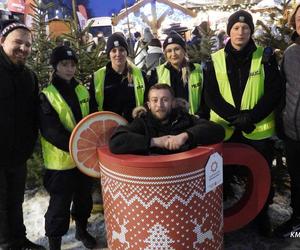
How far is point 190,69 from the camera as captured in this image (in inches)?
161

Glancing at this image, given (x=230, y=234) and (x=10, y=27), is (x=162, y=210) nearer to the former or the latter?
(x=230, y=234)

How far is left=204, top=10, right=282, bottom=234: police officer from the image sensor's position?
3.68m

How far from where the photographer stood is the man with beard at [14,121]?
11.7ft

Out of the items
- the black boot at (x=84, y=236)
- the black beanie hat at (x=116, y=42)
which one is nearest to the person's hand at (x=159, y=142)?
the black beanie hat at (x=116, y=42)

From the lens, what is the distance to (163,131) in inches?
130

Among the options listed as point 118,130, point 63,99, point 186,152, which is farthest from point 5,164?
point 186,152

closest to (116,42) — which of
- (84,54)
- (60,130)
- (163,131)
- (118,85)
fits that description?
(118,85)

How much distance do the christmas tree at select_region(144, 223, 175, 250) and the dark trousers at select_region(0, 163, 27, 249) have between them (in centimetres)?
165

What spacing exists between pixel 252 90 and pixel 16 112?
2.32m

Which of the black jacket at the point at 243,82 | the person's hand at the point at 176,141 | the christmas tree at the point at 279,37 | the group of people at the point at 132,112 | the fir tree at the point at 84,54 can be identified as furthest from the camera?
the fir tree at the point at 84,54

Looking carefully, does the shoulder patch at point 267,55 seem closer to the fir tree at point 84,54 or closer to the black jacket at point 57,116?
the black jacket at point 57,116

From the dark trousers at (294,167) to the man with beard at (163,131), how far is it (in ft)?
3.13

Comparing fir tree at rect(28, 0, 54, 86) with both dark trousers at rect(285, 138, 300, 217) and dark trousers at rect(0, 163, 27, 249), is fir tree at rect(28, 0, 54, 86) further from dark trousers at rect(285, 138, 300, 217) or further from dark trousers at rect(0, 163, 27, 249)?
dark trousers at rect(285, 138, 300, 217)

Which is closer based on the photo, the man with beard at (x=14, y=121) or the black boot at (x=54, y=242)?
the man with beard at (x=14, y=121)
